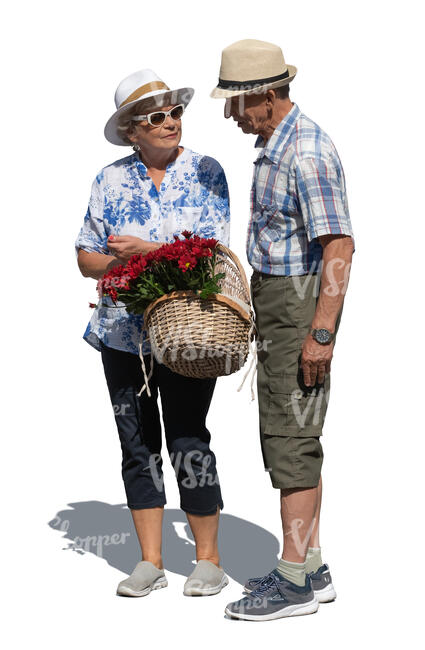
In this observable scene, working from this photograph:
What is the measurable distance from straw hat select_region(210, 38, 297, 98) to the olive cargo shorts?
0.94 meters

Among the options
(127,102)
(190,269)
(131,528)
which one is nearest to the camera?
(190,269)

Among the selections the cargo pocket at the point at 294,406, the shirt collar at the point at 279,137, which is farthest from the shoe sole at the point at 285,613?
the shirt collar at the point at 279,137

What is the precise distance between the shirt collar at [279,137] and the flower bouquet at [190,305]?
0.53 metres

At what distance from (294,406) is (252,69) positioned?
1.71 m

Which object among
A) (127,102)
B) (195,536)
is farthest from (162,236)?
(195,536)

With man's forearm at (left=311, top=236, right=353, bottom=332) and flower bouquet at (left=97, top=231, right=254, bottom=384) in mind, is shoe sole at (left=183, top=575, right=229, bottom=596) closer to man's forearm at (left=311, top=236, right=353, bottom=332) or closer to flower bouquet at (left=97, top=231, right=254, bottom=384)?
flower bouquet at (left=97, top=231, right=254, bottom=384)

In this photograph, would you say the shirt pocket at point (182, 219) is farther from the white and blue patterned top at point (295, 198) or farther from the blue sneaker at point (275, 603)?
the blue sneaker at point (275, 603)

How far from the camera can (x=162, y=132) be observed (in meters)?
7.45

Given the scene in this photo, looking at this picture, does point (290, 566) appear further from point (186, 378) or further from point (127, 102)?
point (127, 102)

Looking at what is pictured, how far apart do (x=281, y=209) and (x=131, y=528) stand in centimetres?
250

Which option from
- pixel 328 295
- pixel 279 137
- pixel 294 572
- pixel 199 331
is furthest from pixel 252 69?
pixel 294 572

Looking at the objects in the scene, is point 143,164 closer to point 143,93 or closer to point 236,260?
point 143,93

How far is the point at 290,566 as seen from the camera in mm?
7297

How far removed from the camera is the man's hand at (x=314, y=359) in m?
7.01
